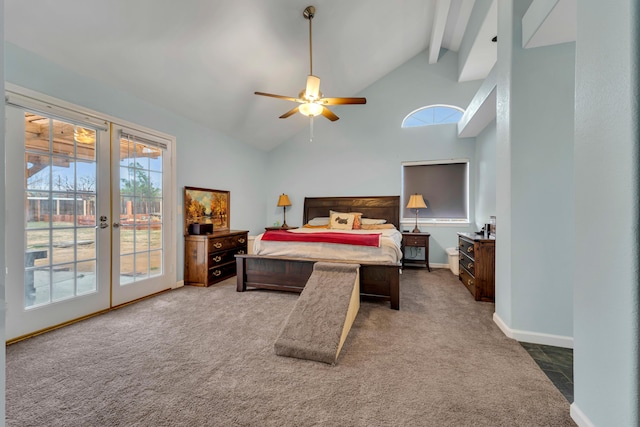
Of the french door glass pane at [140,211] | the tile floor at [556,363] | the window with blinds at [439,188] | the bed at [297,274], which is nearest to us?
the tile floor at [556,363]

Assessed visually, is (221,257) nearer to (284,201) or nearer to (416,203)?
(284,201)

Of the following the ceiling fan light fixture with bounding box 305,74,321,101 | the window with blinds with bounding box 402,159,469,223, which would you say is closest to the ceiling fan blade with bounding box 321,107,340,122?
the ceiling fan light fixture with bounding box 305,74,321,101

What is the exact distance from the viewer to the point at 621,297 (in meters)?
1.14

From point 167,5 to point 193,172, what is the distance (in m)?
2.19

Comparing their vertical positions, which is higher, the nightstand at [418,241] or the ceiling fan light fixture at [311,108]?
the ceiling fan light fixture at [311,108]

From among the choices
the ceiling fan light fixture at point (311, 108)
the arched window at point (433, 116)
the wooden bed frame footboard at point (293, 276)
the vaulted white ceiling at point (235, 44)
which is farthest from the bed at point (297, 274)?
the arched window at point (433, 116)

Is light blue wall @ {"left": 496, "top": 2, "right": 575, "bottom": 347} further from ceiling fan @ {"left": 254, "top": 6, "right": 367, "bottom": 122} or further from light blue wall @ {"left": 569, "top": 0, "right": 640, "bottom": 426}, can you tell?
ceiling fan @ {"left": 254, "top": 6, "right": 367, "bottom": 122}

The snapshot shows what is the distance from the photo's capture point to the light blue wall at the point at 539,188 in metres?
2.18

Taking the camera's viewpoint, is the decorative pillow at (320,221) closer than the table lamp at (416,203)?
No

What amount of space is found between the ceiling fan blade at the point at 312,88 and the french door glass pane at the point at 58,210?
93.3 inches

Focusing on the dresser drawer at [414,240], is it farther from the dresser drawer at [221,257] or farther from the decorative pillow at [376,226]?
the dresser drawer at [221,257]

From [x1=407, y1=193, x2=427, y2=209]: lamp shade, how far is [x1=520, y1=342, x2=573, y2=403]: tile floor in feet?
10.0

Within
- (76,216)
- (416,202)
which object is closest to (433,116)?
(416,202)

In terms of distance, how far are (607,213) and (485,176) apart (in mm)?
3637
